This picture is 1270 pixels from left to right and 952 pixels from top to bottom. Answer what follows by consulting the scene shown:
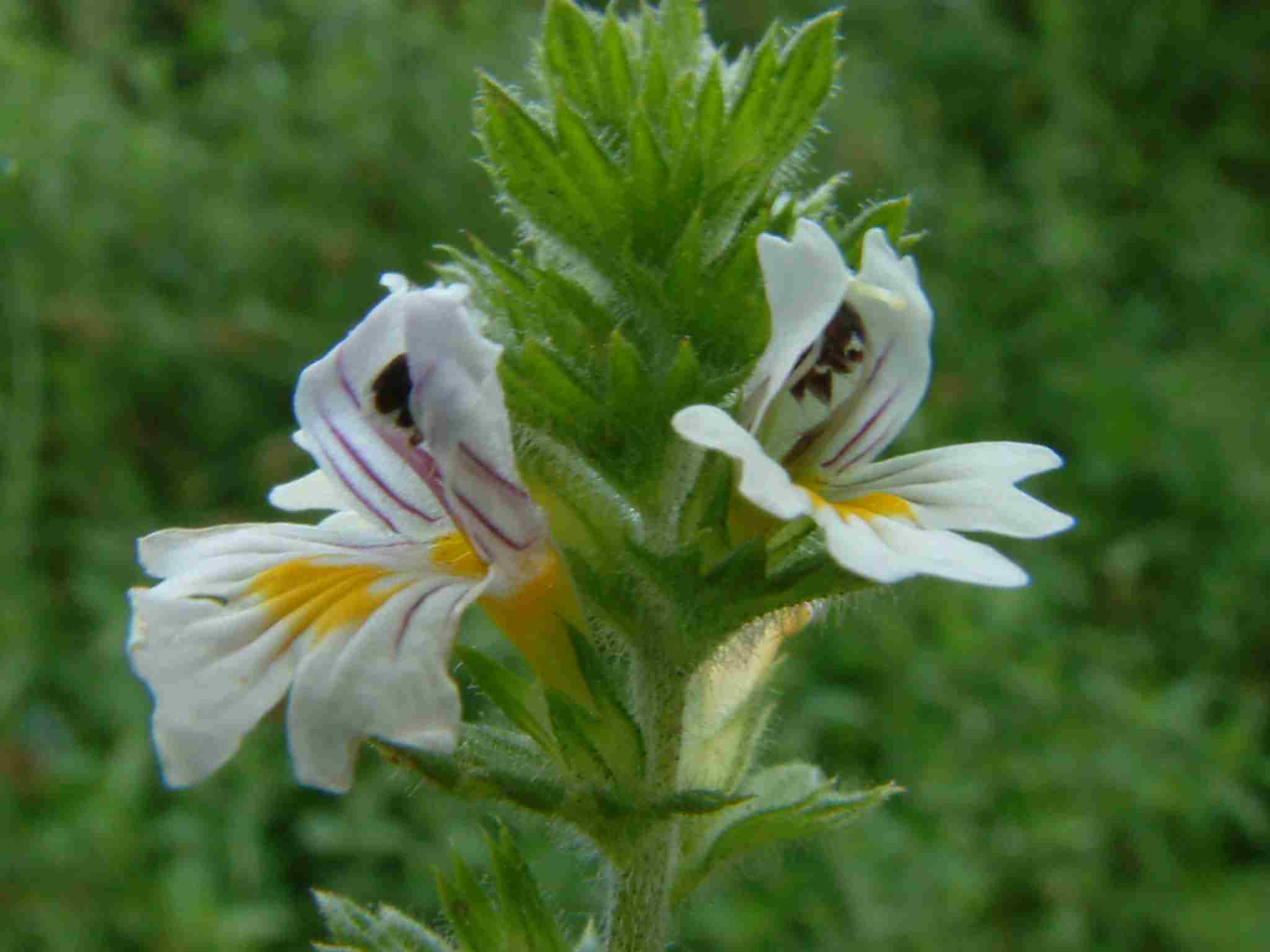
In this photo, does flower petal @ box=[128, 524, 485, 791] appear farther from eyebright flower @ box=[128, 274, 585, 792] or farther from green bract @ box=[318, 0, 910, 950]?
green bract @ box=[318, 0, 910, 950]

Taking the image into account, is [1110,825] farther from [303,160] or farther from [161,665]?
[303,160]

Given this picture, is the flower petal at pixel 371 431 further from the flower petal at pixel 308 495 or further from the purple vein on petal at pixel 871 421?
the purple vein on petal at pixel 871 421

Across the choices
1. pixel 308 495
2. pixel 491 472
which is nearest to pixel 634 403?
pixel 491 472

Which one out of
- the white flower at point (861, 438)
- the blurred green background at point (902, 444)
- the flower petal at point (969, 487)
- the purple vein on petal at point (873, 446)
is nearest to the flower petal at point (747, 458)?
the white flower at point (861, 438)

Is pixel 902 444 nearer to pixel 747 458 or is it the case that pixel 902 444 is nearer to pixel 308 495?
pixel 308 495

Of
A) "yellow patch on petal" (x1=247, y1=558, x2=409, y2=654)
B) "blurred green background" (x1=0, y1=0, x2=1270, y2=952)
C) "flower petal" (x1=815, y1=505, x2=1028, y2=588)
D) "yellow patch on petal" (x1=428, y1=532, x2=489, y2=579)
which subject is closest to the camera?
"flower petal" (x1=815, y1=505, x2=1028, y2=588)

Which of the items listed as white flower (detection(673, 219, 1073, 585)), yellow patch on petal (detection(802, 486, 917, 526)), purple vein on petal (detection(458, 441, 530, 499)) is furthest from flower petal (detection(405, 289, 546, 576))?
yellow patch on petal (detection(802, 486, 917, 526))

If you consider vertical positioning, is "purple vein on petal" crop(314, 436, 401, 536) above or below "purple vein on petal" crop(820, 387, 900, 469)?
Answer: below
